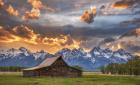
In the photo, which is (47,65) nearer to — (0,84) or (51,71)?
(51,71)

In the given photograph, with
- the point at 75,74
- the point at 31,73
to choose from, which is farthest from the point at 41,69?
the point at 75,74

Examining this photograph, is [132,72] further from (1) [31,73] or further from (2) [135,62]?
(1) [31,73]

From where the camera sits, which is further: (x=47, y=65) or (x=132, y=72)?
(x=132, y=72)

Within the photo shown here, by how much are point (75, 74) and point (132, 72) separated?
223 ft

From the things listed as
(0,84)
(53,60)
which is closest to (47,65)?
(53,60)

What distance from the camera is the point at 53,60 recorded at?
5517 inches

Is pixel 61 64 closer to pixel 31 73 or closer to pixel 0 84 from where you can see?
pixel 31 73

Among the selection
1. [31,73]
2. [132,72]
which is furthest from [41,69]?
[132,72]

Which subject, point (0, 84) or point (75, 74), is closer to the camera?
point (0, 84)

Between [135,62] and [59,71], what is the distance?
72.3 meters

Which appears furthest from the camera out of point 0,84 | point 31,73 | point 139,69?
point 139,69

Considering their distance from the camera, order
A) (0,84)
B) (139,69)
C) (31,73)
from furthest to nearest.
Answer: (139,69), (31,73), (0,84)

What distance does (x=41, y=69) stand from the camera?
135m

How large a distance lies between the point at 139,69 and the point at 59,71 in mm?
67458
